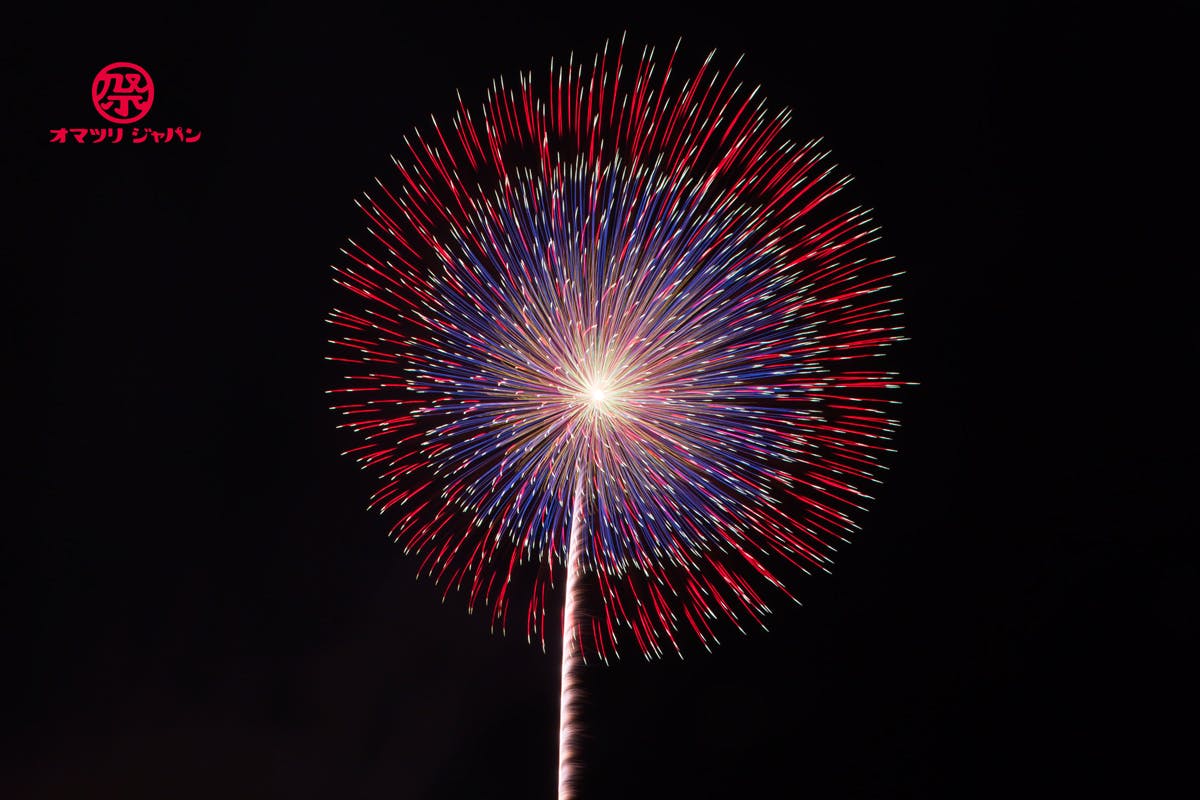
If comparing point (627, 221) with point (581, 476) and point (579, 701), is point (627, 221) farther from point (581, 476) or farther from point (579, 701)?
point (579, 701)

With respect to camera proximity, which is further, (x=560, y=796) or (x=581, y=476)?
(x=581, y=476)

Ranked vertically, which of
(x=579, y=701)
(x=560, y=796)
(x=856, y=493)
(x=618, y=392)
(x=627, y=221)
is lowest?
(x=560, y=796)

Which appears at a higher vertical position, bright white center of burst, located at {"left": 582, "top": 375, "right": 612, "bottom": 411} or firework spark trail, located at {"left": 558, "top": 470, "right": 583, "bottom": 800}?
bright white center of burst, located at {"left": 582, "top": 375, "right": 612, "bottom": 411}

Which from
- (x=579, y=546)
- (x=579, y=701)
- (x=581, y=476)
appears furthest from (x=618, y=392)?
(x=579, y=701)

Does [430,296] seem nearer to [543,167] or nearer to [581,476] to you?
[543,167]

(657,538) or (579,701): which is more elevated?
(657,538)

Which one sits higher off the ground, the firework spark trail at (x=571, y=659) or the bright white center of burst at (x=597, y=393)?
the bright white center of burst at (x=597, y=393)
